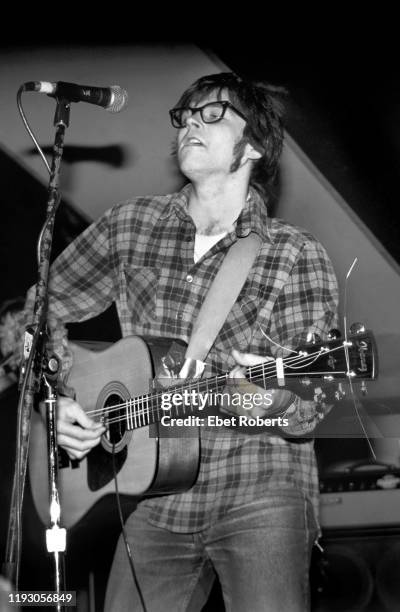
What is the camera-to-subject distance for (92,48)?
312cm

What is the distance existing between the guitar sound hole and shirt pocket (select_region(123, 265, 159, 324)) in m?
0.28

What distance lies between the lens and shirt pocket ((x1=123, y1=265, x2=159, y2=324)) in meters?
2.42

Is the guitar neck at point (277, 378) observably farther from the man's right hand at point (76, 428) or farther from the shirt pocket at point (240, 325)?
the shirt pocket at point (240, 325)

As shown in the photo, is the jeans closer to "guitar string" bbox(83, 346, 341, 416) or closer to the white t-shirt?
"guitar string" bbox(83, 346, 341, 416)

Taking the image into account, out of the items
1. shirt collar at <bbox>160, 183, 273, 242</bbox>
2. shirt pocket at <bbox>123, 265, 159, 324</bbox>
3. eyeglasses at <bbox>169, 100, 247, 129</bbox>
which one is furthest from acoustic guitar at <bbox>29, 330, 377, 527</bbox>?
eyeglasses at <bbox>169, 100, 247, 129</bbox>

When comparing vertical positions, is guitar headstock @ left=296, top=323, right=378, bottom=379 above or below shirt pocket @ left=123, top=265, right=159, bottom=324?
below

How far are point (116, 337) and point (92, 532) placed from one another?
75cm

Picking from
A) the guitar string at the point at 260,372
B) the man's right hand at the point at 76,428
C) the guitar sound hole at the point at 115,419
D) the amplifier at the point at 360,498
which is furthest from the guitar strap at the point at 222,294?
the amplifier at the point at 360,498

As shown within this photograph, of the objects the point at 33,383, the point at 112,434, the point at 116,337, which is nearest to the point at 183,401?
the point at 112,434

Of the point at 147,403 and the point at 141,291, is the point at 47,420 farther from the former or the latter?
the point at 141,291

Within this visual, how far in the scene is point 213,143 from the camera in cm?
248

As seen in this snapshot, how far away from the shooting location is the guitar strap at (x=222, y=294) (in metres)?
2.23

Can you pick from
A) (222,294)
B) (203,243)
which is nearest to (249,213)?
(203,243)

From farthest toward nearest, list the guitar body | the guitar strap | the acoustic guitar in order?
the guitar strap → the guitar body → the acoustic guitar
